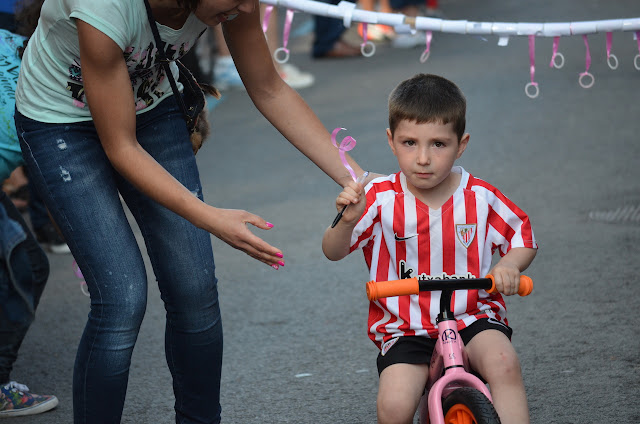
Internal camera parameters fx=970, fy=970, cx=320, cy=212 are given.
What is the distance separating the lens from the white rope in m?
4.26

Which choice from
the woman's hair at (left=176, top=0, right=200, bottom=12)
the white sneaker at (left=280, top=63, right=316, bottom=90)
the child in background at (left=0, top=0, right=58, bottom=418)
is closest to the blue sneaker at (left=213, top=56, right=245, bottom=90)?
the white sneaker at (left=280, top=63, right=316, bottom=90)

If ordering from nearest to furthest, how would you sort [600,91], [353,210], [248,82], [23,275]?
[353,210], [248,82], [23,275], [600,91]

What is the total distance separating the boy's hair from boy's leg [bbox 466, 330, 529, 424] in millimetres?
669

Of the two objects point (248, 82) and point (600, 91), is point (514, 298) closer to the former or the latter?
point (248, 82)

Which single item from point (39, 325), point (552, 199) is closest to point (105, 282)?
point (39, 325)

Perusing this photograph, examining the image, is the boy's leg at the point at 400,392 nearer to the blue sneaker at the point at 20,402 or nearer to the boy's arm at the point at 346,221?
the boy's arm at the point at 346,221

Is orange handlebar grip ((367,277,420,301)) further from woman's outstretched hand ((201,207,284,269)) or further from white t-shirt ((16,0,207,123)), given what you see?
white t-shirt ((16,0,207,123))

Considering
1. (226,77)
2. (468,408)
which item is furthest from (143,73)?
(226,77)

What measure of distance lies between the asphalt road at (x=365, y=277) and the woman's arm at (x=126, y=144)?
144cm

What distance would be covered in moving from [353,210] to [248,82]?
71 centimetres

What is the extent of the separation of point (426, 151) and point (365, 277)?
103 inches

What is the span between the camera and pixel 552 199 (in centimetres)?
652

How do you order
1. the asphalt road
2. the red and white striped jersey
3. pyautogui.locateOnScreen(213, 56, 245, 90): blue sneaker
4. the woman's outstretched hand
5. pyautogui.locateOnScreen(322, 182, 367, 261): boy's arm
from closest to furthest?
the woman's outstretched hand
pyautogui.locateOnScreen(322, 182, 367, 261): boy's arm
the red and white striped jersey
the asphalt road
pyautogui.locateOnScreen(213, 56, 245, 90): blue sneaker

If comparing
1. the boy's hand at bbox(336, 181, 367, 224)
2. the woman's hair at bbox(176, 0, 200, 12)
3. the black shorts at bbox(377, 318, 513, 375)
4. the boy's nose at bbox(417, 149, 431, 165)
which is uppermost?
the woman's hair at bbox(176, 0, 200, 12)
